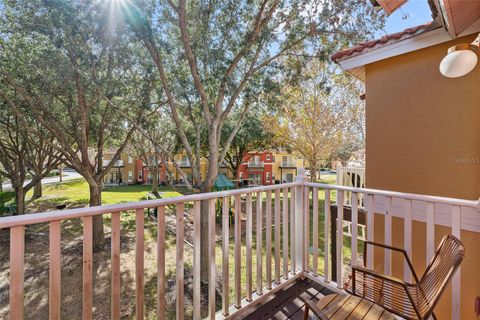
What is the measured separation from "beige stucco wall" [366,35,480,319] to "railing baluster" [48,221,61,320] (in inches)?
146

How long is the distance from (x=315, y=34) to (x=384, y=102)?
2.36 meters

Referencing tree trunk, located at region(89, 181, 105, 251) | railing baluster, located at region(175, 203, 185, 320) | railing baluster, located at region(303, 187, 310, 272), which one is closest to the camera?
railing baluster, located at region(175, 203, 185, 320)

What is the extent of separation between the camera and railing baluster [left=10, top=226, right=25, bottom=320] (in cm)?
116

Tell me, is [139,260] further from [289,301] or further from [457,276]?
[457,276]

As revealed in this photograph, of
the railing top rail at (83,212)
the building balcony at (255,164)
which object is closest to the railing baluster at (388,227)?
the railing top rail at (83,212)

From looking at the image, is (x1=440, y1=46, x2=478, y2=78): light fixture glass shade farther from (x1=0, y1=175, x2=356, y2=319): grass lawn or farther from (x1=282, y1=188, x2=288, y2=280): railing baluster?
(x1=0, y1=175, x2=356, y2=319): grass lawn

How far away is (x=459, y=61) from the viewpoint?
166 cm

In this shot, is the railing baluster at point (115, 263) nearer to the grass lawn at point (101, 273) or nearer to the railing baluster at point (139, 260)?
the railing baluster at point (139, 260)

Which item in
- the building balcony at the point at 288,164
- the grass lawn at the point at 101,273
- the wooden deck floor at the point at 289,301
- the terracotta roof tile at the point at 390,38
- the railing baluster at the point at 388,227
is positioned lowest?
the grass lawn at the point at 101,273

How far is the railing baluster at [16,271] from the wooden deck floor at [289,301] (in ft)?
5.70

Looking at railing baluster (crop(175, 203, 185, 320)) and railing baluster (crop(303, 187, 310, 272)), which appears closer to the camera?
railing baluster (crop(175, 203, 185, 320))

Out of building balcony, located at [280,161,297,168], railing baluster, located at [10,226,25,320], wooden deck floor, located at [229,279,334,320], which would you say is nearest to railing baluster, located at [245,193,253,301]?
wooden deck floor, located at [229,279,334,320]

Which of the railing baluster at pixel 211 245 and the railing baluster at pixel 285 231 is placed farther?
the railing baluster at pixel 285 231

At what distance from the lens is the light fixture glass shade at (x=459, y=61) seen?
5.34ft
